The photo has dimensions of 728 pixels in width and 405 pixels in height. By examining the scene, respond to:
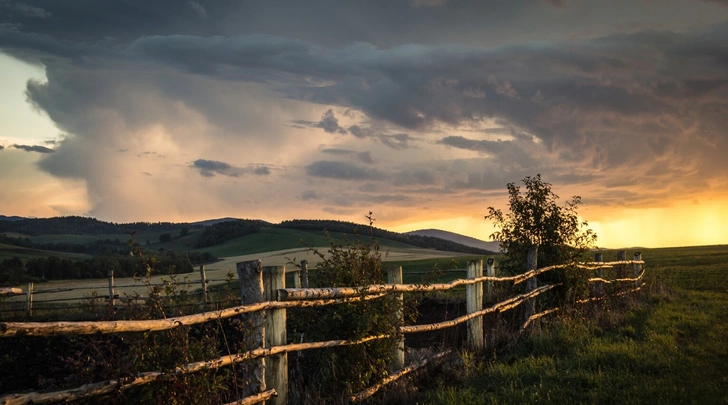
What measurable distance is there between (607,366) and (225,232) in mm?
99367

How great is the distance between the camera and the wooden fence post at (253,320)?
5355mm

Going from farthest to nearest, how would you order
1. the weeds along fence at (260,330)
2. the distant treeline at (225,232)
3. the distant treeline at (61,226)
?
the distant treeline at (61,226) → the distant treeline at (225,232) → the weeds along fence at (260,330)

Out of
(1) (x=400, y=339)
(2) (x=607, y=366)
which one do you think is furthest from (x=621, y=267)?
(1) (x=400, y=339)

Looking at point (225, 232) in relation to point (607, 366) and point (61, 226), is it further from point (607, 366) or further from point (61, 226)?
point (607, 366)

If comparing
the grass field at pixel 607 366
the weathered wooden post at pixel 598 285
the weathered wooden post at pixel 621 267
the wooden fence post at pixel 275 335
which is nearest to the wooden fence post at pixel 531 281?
the grass field at pixel 607 366

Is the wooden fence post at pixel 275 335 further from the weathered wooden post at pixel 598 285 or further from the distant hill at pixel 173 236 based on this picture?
the distant hill at pixel 173 236

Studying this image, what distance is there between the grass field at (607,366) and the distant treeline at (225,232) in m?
93.6

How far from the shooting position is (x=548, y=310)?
11.9m

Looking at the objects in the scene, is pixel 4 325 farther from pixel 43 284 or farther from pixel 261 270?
pixel 43 284

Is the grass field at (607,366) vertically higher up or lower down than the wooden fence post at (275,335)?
lower down

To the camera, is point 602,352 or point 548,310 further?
point 548,310

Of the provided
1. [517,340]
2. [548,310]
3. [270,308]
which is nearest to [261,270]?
[270,308]

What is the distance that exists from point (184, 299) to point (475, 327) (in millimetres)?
5679

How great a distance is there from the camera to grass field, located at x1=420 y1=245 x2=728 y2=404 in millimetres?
6324
